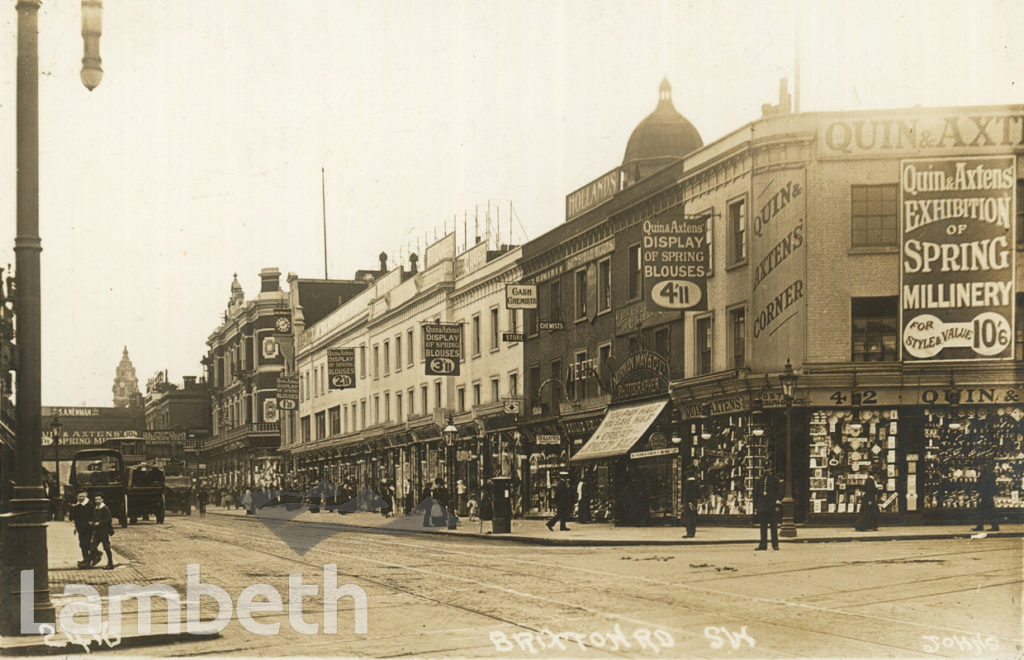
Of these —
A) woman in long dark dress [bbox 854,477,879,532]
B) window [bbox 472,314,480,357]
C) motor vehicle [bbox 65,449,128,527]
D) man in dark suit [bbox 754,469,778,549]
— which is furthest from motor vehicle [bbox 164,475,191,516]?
man in dark suit [bbox 754,469,778,549]

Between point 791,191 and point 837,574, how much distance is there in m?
17.4

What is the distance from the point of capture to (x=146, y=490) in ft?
178

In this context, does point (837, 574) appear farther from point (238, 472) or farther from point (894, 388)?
point (238, 472)

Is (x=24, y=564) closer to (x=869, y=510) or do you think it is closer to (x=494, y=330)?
(x=869, y=510)

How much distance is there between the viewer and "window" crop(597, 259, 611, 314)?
146ft

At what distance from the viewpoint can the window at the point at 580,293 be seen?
152 feet

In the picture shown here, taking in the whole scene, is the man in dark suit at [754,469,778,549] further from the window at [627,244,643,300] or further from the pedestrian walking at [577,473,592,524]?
the pedestrian walking at [577,473,592,524]

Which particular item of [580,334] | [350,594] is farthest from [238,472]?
[350,594]

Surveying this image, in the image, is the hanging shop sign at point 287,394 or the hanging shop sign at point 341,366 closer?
the hanging shop sign at point 341,366

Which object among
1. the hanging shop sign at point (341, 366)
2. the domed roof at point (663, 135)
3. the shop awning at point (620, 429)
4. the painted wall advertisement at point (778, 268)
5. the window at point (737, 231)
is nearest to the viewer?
the painted wall advertisement at point (778, 268)

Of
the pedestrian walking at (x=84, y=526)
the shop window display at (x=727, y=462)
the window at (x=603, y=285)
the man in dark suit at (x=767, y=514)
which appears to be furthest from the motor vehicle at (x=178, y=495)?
the man in dark suit at (x=767, y=514)

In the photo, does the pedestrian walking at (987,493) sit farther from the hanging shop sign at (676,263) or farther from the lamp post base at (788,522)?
the hanging shop sign at (676,263)

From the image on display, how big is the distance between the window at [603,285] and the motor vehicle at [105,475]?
19.5 meters

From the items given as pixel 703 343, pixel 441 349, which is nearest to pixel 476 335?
pixel 441 349
